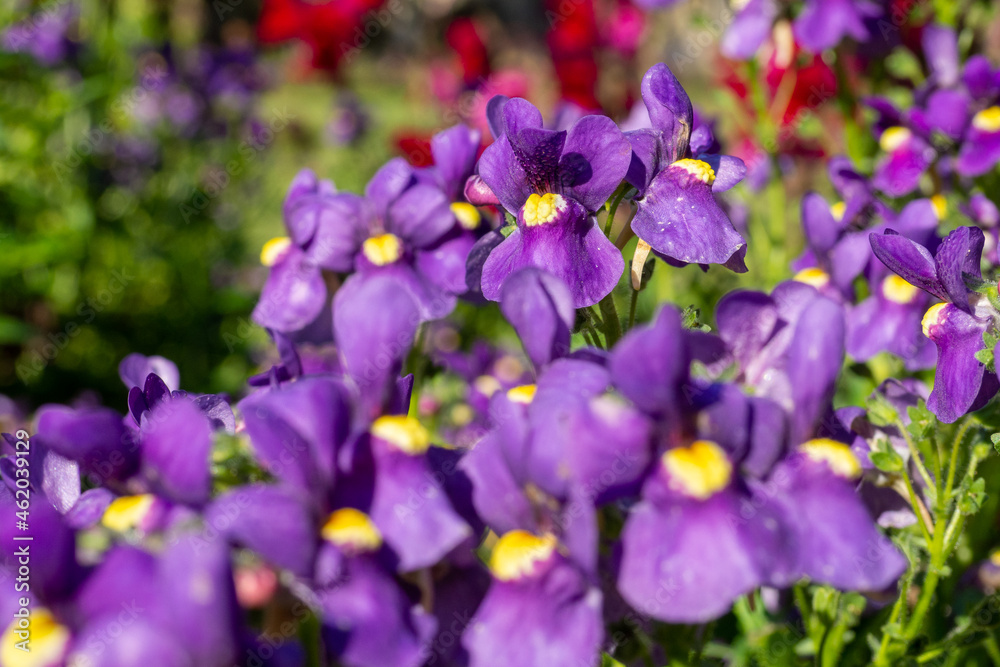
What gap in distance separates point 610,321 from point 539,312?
302mm

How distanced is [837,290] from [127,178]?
3.86 m

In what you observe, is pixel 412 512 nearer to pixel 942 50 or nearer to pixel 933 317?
pixel 933 317

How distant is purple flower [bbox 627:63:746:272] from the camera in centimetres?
116

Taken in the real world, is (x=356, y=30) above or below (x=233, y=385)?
above

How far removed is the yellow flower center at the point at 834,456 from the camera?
0.91 m

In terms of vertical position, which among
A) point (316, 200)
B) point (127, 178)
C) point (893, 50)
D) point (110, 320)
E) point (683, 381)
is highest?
point (683, 381)

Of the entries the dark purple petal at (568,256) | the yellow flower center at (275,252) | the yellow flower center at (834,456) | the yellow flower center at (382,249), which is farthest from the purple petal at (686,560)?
the yellow flower center at (275,252)

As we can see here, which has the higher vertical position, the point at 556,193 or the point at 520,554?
the point at 556,193

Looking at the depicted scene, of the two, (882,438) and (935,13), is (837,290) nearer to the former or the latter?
(882,438)

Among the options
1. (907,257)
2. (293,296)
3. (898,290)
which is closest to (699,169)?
(907,257)

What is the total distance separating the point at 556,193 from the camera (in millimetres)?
1203

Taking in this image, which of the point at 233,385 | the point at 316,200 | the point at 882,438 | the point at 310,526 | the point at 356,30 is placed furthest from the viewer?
the point at 356,30

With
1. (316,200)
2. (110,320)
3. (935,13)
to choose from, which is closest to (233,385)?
(110,320)

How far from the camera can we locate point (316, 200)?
1495 mm
